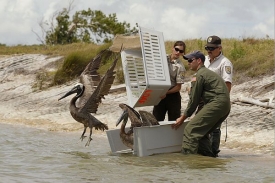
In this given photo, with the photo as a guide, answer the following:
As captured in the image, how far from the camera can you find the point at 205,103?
9.16m

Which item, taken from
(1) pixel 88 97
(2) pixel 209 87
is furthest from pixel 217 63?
(1) pixel 88 97

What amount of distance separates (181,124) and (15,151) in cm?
310

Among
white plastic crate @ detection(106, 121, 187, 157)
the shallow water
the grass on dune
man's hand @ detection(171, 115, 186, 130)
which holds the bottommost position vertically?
the shallow water

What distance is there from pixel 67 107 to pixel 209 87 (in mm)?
7880

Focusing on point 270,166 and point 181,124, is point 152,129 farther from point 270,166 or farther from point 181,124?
point 270,166

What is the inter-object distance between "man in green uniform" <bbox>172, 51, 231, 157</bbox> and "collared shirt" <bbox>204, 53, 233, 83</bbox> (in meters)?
0.34

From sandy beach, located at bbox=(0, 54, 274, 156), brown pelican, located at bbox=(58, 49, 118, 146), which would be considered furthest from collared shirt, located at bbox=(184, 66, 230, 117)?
sandy beach, located at bbox=(0, 54, 274, 156)

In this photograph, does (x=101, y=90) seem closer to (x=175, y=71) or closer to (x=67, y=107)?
(x=175, y=71)

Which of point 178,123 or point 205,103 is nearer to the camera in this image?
point 205,103

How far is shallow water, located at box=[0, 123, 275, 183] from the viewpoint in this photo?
8141 millimetres

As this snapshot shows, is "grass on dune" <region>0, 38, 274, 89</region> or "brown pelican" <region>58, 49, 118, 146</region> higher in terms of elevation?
"grass on dune" <region>0, 38, 274, 89</region>

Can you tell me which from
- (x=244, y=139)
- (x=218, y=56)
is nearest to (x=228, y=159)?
(x=218, y=56)

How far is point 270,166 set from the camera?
9.05 metres

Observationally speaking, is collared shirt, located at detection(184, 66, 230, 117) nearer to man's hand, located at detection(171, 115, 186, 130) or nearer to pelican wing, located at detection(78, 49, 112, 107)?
man's hand, located at detection(171, 115, 186, 130)
